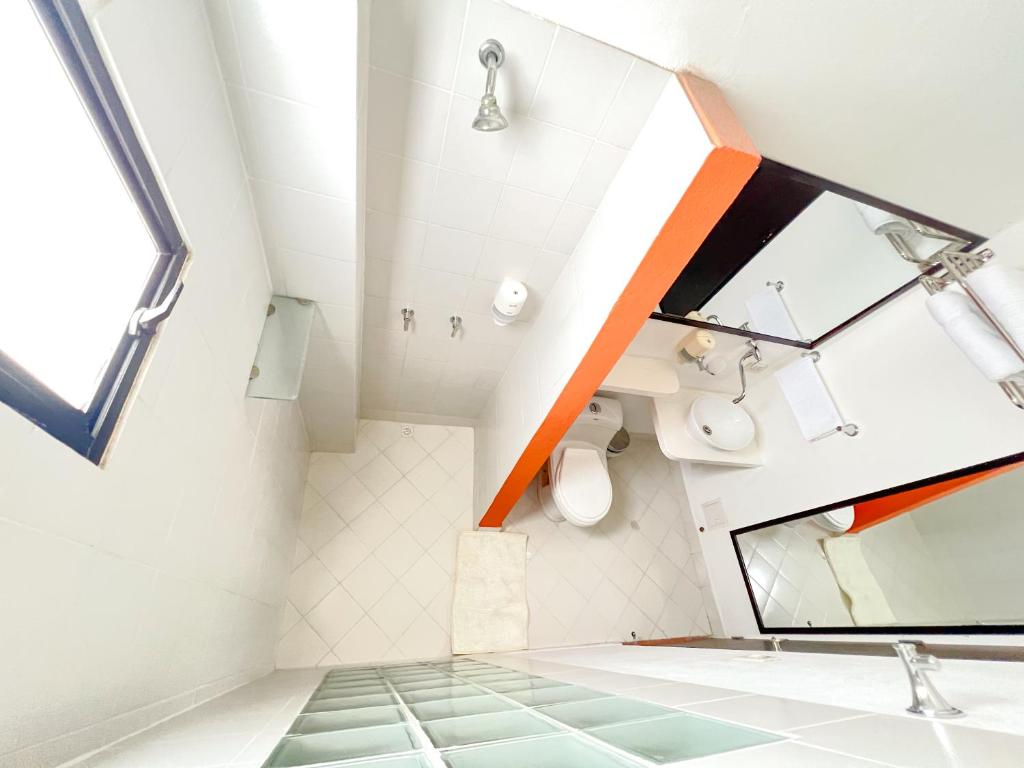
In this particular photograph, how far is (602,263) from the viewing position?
51.1 inches

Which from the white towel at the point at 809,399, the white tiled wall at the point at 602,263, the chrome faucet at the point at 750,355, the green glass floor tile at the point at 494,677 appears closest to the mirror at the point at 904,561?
the white towel at the point at 809,399

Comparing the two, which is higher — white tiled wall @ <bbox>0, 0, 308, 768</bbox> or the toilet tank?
the toilet tank

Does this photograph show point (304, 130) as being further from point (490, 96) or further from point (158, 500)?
point (158, 500)

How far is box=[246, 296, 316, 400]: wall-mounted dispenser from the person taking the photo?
1.31 m

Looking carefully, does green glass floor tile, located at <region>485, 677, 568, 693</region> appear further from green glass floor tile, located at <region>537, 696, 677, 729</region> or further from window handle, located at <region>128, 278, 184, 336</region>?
window handle, located at <region>128, 278, 184, 336</region>

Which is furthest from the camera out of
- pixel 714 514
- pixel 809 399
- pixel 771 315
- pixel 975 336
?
pixel 714 514

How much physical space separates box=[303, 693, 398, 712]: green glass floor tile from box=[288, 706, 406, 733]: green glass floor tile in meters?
0.04

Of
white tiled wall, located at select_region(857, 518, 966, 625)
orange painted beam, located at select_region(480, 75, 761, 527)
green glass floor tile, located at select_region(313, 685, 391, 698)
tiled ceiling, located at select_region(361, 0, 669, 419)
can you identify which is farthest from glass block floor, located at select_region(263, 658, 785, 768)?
white tiled wall, located at select_region(857, 518, 966, 625)

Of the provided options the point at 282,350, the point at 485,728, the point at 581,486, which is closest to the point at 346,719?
the point at 485,728

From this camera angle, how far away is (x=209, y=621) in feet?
3.64

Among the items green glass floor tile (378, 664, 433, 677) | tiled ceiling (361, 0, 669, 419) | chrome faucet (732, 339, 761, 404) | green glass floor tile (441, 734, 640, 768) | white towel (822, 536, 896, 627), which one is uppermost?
tiled ceiling (361, 0, 669, 419)

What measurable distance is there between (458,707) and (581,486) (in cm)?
154

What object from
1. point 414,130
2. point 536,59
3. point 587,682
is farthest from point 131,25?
point 587,682

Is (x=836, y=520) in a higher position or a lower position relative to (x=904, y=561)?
higher
